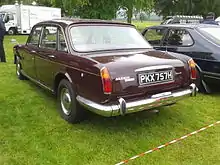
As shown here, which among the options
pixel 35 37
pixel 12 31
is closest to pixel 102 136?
pixel 35 37

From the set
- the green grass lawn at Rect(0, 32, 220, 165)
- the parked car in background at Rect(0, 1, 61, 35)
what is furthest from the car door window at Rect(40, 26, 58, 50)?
the parked car in background at Rect(0, 1, 61, 35)

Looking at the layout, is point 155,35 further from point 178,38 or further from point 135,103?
point 135,103

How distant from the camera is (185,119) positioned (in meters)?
4.84

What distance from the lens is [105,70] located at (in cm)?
366

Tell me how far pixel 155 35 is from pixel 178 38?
101 centimetres

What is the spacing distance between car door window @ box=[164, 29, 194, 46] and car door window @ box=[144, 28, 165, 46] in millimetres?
242

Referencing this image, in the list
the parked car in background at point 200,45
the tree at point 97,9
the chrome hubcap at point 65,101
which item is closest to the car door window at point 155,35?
the parked car in background at point 200,45

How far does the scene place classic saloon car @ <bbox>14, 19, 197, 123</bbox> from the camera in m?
3.73

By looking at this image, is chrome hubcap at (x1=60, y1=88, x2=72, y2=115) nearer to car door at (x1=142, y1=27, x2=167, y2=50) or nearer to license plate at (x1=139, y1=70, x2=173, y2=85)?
license plate at (x1=139, y1=70, x2=173, y2=85)

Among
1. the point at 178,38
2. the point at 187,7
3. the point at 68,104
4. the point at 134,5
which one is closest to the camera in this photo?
the point at 68,104

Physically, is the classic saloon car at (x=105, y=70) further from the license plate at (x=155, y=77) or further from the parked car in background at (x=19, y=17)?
the parked car in background at (x=19, y=17)

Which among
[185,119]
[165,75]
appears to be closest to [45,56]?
[165,75]

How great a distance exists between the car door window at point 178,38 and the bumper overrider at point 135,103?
89.5 inches

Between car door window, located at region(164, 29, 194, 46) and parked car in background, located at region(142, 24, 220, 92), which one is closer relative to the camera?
parked car in background, located at region(142, 24, 220, 92)
